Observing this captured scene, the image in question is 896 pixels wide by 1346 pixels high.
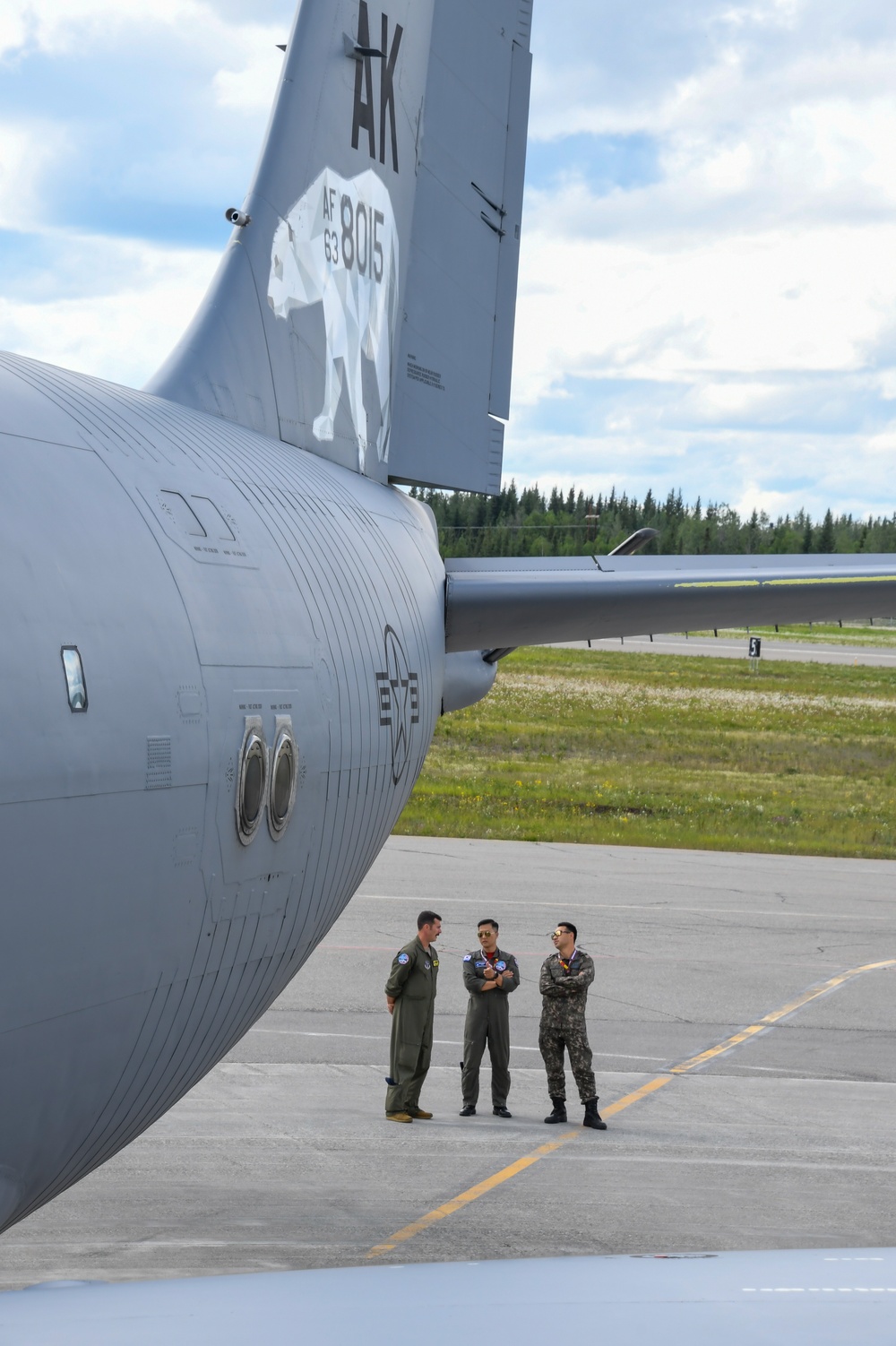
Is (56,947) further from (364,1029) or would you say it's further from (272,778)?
(364,1029)

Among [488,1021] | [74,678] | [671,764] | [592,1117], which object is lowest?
[671,764]

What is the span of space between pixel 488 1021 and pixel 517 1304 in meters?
8.27

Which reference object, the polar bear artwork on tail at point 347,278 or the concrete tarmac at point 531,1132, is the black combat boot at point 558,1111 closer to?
the concrete tarmac at point 531,1132

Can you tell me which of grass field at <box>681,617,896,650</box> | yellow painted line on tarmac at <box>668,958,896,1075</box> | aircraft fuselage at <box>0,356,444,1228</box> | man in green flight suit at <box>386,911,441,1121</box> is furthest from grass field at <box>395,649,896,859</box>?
grass field at <box>681,617,896,650</box>

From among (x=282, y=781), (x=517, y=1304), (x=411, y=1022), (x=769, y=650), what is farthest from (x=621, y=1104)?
(x=769, y=650)

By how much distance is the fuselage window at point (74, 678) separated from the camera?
452 centimetres

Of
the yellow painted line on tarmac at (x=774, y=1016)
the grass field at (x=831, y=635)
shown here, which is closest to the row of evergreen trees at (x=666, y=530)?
the grass field at (x=831, y=635)

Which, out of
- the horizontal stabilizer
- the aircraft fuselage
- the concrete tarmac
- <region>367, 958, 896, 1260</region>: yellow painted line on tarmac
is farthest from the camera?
the horizontal stabilizer

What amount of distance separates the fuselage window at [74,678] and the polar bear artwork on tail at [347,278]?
5.19m

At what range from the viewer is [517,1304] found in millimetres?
4164

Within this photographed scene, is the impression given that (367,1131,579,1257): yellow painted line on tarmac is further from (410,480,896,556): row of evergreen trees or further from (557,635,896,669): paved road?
(410,480,896,556): row of evergreen trees

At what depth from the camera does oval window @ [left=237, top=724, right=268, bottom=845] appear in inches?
231

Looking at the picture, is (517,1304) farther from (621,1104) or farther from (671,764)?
(671,764)

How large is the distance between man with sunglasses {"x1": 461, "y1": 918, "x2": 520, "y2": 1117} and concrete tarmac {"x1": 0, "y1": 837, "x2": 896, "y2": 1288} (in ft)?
0.76
